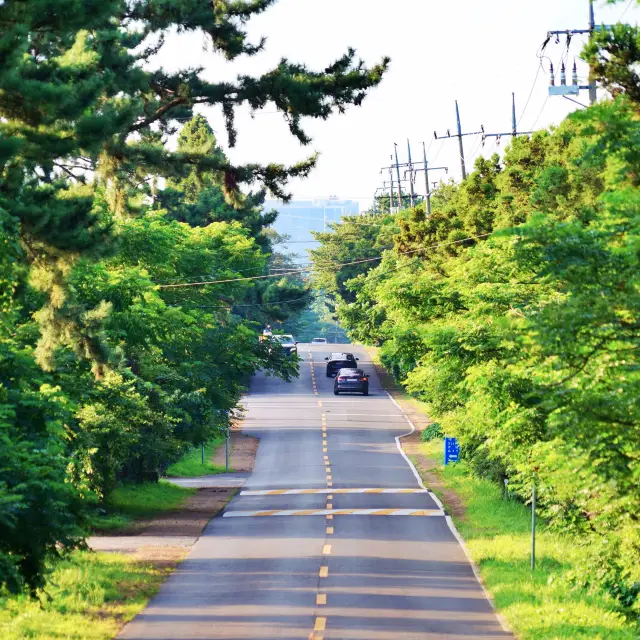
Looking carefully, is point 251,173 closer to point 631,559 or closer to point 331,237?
point 631,559

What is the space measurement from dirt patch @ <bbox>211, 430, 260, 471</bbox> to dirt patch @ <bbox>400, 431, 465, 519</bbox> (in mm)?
6242

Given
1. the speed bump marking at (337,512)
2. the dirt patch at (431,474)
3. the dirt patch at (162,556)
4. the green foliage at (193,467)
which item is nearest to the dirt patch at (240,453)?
the green foliage at (193,467)

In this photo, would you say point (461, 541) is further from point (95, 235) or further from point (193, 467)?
point (193, 467)

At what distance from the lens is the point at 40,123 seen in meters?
15.2

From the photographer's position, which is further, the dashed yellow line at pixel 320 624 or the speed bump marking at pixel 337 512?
the speed bump marking at pixel 337 512

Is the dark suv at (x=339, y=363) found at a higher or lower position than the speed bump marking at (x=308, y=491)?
higher

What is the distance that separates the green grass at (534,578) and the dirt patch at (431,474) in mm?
510

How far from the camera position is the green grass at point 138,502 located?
28934 mm

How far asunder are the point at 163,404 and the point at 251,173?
1039 centimetres

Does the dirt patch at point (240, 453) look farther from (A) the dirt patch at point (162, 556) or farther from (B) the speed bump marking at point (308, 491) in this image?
(A) the dirt patch at point (162, 556)

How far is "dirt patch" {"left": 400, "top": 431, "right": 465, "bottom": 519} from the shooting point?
3228 centimetres

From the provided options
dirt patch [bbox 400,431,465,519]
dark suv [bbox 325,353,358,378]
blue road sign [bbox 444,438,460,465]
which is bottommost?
dirt patch [bbox 400,431,465,519]

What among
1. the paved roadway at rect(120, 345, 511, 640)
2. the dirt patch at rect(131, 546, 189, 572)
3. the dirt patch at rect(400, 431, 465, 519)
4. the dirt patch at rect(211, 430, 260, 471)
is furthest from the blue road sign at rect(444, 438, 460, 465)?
the dirt patch at rect(131, 546, 189, 572)

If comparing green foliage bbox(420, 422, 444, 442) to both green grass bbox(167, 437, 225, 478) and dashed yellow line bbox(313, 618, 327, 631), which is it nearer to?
green grass bbox(167, 437, 225, 478)
